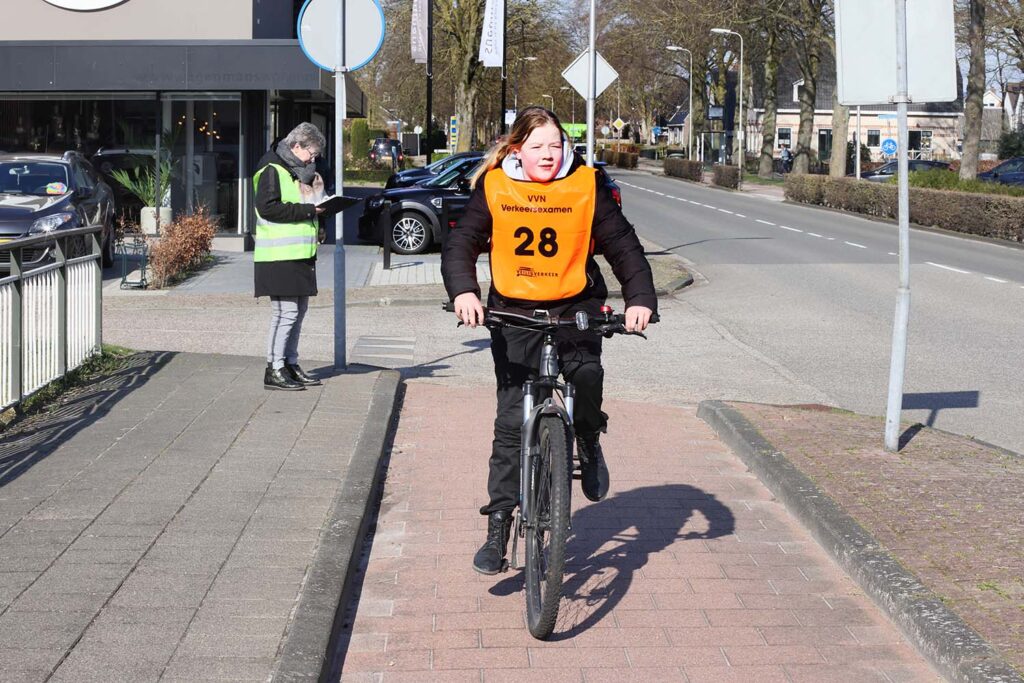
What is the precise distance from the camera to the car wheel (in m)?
21.7

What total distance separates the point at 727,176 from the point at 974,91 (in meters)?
16.1

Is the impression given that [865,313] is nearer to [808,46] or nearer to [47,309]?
[47,309]

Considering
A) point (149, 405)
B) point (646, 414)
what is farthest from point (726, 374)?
point (149, 405)

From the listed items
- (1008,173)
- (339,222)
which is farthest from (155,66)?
(1008,173)

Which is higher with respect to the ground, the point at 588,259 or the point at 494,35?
the point at 494,35

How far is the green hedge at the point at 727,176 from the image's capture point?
53.2 m

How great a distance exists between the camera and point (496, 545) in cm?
499

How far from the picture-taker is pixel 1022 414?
30.2ft

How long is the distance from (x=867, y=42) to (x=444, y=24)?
148 ft

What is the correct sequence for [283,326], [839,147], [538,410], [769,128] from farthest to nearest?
[769,128], [839,147], [283,326], [538,410]

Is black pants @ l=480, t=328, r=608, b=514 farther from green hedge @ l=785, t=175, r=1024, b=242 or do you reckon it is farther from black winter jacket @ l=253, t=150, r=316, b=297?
green hedge @ l=785, t=175, r=1024, b=242

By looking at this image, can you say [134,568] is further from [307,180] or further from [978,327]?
[978,327]

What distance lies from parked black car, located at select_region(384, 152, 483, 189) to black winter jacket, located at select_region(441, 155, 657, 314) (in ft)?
60.4

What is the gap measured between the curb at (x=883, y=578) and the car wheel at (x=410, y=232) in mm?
14635
